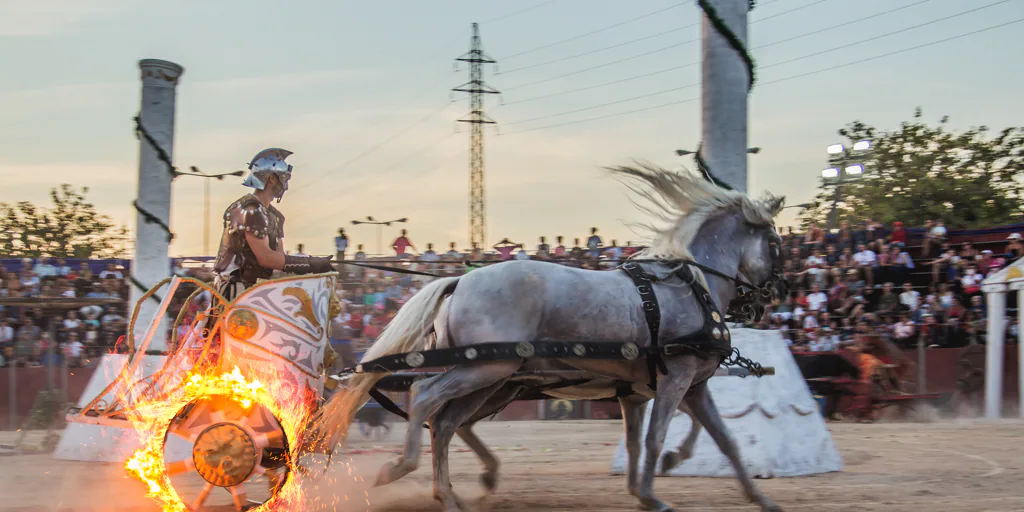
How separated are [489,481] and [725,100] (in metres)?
3.08

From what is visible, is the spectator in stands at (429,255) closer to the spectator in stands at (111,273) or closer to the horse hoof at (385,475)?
the spectator in stands at (111,273)

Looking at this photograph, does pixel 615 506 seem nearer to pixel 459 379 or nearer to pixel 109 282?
pixel 459 379

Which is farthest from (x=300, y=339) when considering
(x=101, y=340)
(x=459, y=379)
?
(x=101, y=340)

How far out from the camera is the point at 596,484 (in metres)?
6.36

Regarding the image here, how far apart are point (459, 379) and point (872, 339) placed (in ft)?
29.1

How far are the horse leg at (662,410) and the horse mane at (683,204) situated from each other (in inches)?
31.9

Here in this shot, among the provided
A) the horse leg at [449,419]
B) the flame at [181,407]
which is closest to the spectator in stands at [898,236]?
the horse leg at [449,419]

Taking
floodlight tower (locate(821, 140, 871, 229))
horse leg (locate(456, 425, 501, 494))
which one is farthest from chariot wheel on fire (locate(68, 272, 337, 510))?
floodlight tower (locate(821, 140, 871, 229))

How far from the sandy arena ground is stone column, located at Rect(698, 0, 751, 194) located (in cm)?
216

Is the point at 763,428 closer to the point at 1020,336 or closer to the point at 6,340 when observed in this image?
the point at 1020,336

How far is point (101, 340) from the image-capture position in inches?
491

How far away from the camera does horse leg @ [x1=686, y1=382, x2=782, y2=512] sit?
17.3ft

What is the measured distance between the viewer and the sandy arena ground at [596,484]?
5.47m

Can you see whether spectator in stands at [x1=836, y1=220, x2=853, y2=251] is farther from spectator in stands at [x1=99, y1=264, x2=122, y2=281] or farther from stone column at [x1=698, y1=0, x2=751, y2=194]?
spectator in stands at [x1=99, y1=264, x2=122, y2=281]
